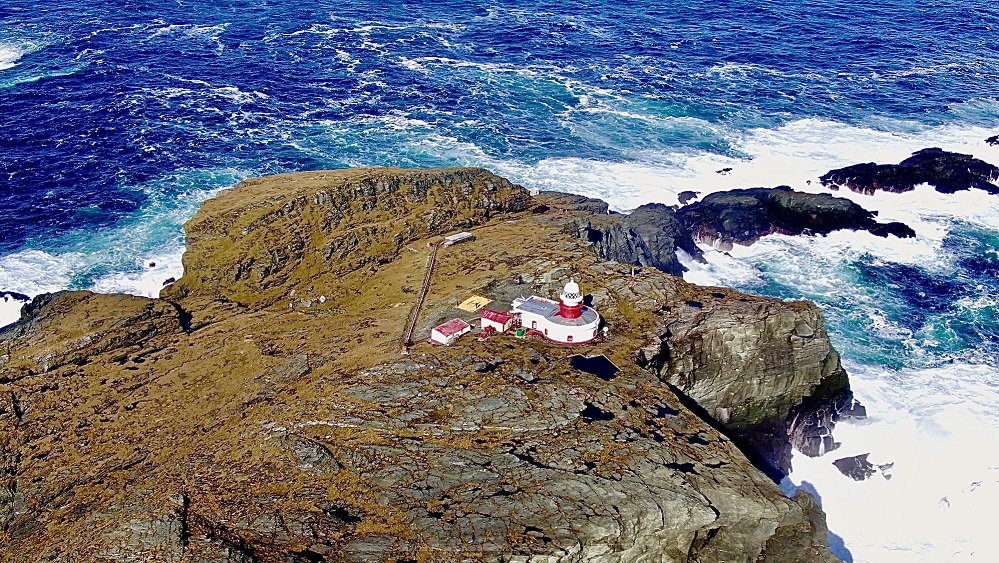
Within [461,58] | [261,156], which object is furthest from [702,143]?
[261,156]

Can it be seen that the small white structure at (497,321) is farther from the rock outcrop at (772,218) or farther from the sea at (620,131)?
the rock outcrop at (772,218)

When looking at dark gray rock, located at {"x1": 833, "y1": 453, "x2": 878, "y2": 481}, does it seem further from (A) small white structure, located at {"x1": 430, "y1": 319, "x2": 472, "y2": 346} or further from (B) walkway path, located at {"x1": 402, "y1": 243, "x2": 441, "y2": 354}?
(B) walkway path, located at {"x1": 402, "y1": 243, "x2": 441, "y2": 354}

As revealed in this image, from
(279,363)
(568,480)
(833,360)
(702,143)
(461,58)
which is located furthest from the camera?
(461,58)

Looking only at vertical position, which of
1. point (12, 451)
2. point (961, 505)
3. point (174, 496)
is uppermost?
point (174, 496)

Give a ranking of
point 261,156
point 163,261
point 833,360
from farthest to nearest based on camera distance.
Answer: point 261,156
point 163,261
point 833,360

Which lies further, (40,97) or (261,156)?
(40,97)

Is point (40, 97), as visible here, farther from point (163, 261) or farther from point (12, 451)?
point (12, 451)
